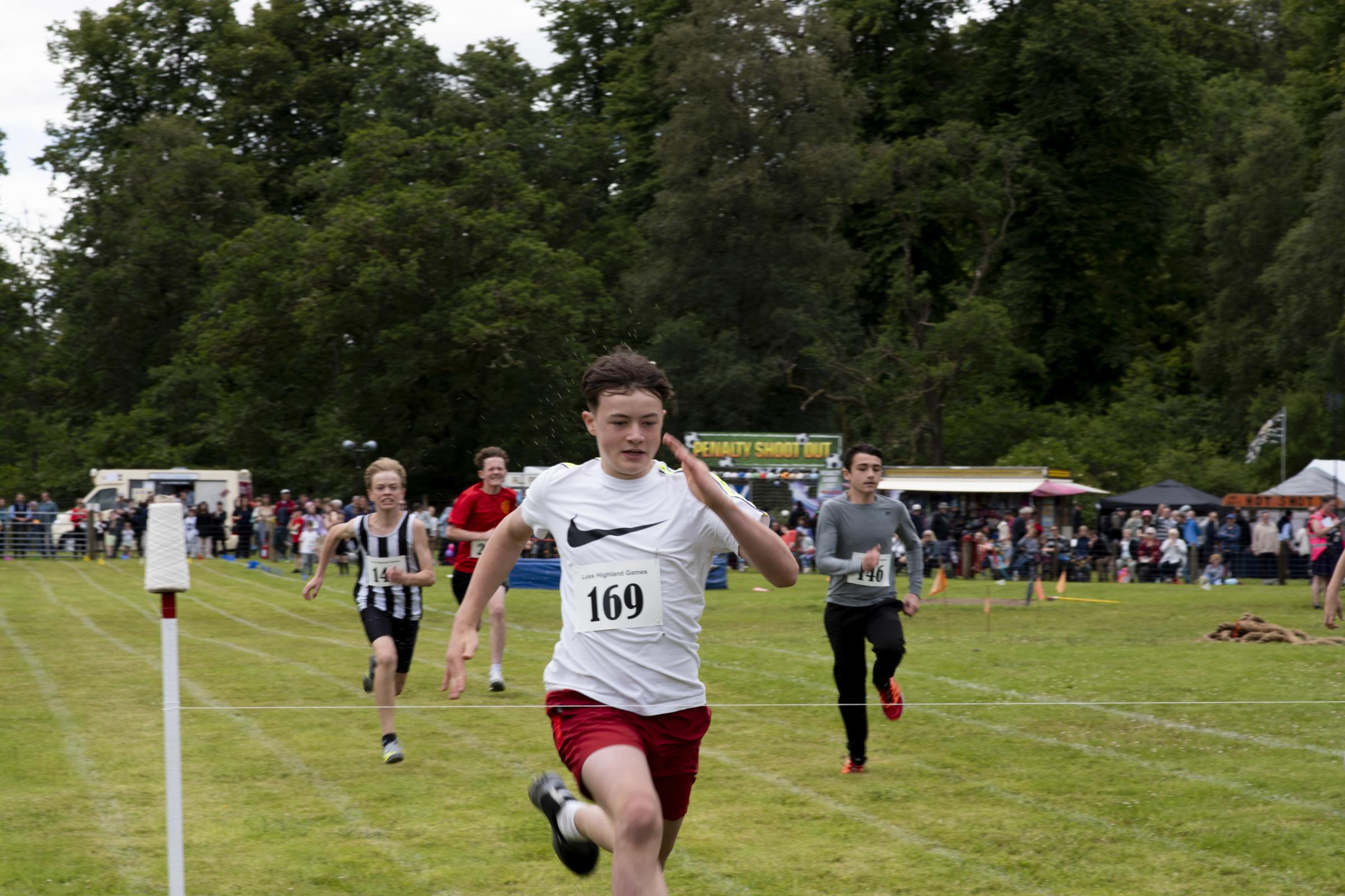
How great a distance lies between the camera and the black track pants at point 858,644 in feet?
29.7

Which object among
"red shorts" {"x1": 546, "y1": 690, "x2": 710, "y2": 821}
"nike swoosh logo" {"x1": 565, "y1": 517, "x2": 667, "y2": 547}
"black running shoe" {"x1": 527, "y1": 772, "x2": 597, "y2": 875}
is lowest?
"black running shoe" {"x1": 527, "y1": 772, "x2": 597, "y2": 875}

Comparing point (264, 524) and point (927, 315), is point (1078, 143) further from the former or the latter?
point (264, 524)

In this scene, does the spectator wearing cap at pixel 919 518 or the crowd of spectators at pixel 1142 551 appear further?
the spectator wearing cap at pixel 919 518

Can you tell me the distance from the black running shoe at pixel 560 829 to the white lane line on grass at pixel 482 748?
1.51 m

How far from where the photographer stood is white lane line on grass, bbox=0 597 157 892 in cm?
681

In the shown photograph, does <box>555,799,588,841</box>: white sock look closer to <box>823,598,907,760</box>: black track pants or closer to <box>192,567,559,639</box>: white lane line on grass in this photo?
<box>823,598,907,760</box>: black track pants

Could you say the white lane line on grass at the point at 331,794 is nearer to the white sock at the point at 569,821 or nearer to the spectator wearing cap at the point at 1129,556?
the white sock at the point at 569,821

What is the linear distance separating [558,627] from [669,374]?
79.4 feet

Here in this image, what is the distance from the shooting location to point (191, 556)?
39.6 meters

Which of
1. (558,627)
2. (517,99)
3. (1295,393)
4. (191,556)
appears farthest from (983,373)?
(558,627)

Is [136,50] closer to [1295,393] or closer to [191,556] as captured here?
[191,556]

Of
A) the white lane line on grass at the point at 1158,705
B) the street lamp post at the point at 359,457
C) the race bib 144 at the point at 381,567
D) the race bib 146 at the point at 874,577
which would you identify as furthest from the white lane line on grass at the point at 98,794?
the street lamp post at the point at 359,457

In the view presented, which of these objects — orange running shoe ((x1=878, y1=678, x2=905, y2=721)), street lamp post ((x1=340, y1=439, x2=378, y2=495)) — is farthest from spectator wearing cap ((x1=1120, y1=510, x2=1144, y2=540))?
orange running shoe ((x1=878, y1=678, x2=905, y2=721))

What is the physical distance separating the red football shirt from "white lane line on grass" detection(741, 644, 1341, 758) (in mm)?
3648
